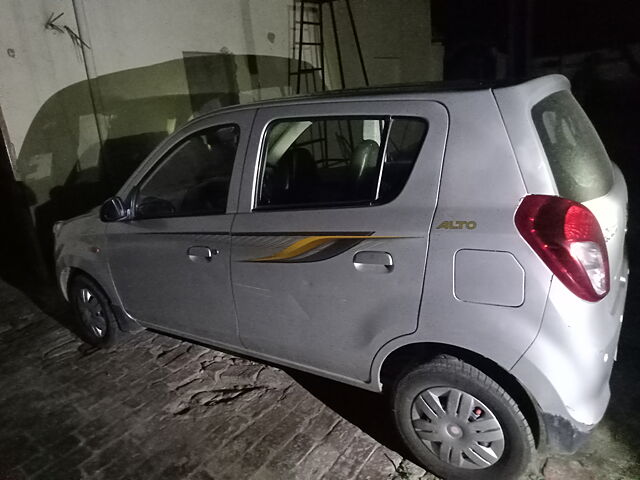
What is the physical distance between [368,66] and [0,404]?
24.0ft

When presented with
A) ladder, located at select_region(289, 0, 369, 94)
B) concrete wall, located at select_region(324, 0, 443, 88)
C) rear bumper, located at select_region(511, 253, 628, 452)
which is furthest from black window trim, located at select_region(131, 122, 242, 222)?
concrete wall, located at select_region(324, 0, 443, 88)

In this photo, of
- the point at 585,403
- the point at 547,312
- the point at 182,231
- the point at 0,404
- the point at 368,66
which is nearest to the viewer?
the point at 547,312

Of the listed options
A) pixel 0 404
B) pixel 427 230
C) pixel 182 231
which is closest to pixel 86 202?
pixel 0 404

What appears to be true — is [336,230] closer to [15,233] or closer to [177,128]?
[177,128]

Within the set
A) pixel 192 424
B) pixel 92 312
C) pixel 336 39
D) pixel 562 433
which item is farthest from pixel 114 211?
pixel 336 39

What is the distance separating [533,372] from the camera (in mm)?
2053

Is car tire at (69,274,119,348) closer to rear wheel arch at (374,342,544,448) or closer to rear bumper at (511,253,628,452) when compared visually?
rear wheel arch at (374,342,544,448)

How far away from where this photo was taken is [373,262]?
2.31 meters

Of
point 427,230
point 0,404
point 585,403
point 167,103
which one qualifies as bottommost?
point 0,404

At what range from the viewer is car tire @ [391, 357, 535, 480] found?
2213 mm

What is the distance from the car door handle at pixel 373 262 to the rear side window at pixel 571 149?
751 millimetres

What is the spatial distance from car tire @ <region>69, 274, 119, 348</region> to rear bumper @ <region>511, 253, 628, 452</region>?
3.00m

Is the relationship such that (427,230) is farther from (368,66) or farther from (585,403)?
(368,66)

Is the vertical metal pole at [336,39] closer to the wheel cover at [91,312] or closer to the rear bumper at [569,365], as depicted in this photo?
the wheel cover at [91,312]
